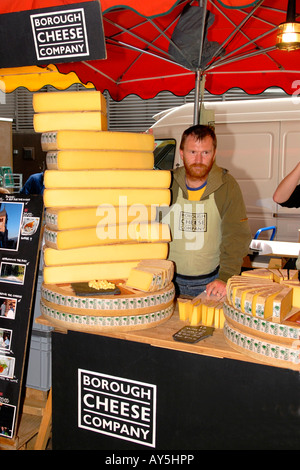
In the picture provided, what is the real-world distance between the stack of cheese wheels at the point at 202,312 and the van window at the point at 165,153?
474 cm

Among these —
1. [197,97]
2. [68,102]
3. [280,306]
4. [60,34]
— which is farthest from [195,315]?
[197,97]

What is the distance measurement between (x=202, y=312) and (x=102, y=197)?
0.79 m

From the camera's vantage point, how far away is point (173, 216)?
2982 mm

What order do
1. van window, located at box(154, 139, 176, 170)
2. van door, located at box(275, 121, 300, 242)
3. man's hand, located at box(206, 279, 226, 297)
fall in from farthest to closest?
van window, located at box(154, 139, 176, 170)
van door, located at box(275, 121, 300, 242)
man's hand, located at box(206, 279, 226, 297)

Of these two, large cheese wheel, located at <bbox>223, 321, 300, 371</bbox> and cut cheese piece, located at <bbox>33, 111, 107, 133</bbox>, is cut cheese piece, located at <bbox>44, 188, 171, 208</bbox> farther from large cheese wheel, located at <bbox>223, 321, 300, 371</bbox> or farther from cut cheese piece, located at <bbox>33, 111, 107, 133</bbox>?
large cheese wheel, located at <bbox>223, 321, 300, 371</bbox>

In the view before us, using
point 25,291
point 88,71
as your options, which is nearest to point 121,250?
point 25,291

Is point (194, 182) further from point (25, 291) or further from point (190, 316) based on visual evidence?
point (25, 291)

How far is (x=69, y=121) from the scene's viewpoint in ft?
7.43

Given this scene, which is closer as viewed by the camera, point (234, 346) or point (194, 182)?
point (234, 346)

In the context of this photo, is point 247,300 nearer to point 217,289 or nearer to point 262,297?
point 262,297

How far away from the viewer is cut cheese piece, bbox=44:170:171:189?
7.29 feet

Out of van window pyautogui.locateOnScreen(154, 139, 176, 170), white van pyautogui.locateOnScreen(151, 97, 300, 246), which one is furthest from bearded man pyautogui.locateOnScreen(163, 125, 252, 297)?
van window pyautogui.locateOnScreen(154, 139, 176, 170)

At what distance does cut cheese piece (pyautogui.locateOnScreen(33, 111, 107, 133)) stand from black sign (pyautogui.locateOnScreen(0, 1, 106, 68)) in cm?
26

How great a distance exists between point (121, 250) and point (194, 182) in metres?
0.79
